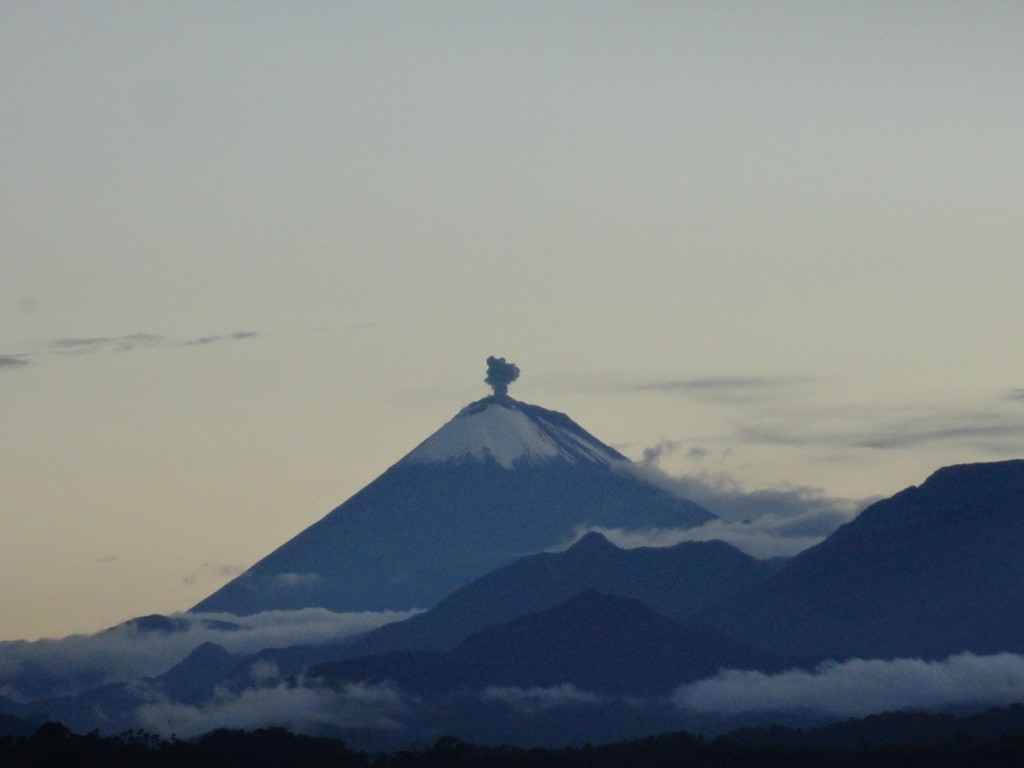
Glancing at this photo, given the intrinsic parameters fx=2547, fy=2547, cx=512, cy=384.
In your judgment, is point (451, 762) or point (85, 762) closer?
point (85, 762)

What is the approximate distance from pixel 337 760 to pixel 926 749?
4579 cm

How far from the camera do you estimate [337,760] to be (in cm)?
19875

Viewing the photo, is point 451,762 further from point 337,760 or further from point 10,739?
point 10,739

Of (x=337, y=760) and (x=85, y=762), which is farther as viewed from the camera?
(x=337, y=760)

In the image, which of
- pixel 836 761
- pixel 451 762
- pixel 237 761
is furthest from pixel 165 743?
pixel 836 761

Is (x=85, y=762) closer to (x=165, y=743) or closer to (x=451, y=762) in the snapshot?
(x=165, y=743)

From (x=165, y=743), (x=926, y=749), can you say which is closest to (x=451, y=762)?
(x=165, y=743)

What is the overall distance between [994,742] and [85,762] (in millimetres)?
68507

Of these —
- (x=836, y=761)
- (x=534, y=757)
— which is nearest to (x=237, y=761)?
(x=534, y=757)

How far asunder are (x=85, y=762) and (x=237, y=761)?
17885 mm

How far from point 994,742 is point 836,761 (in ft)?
39.7

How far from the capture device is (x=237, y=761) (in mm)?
195000

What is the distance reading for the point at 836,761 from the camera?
645ft

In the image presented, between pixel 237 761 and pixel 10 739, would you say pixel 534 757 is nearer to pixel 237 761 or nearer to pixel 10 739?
pixel 237 761
